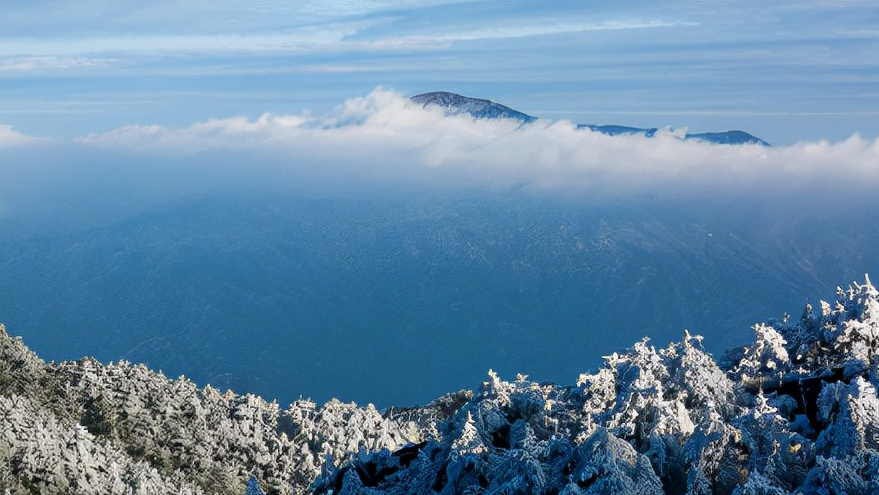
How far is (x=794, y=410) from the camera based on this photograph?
19125 mm

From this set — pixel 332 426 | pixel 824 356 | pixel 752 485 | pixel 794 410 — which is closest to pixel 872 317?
pixel 824 356

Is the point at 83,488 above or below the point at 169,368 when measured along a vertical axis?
above

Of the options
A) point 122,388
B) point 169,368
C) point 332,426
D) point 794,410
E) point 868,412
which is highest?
point 868,412

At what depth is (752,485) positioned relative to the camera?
44.6 feet

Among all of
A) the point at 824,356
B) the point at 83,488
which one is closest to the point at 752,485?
the point at 824,356

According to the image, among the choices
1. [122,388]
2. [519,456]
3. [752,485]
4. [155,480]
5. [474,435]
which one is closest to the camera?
[752,485]

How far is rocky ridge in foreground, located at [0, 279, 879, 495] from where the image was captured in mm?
14977

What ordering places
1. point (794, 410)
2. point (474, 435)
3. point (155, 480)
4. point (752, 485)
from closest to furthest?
point (752, 485)
point (474, 435)
point (794, 410)
point (155, 480)

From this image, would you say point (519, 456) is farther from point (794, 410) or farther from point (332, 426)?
point (332, 426)

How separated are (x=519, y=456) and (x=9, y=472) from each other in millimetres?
13984

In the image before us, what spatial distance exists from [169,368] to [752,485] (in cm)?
19016

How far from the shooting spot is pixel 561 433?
61.7ft

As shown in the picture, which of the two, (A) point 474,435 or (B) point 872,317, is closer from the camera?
(A) point 474,435

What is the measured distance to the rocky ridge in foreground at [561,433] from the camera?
590 inches
